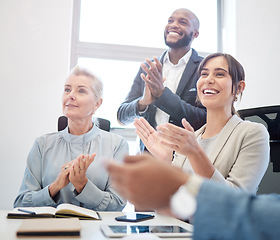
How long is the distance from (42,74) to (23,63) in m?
0.19

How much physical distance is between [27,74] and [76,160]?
73.3 inches

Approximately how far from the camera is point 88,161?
4.79ft

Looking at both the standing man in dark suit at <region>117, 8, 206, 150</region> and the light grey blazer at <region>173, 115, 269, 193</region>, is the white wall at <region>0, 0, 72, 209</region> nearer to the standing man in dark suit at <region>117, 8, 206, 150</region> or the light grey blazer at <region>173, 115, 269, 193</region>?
the standing man in dark suit at <region>117, 8, 206, 150</region>

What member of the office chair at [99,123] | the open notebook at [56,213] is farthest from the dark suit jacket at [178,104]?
the open notebook at [56,213]

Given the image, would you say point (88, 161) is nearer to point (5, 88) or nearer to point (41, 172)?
point (41, 172)

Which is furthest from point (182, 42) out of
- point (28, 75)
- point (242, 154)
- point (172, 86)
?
point (28, 75)

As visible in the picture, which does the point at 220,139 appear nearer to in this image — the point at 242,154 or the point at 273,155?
the point at 242,154

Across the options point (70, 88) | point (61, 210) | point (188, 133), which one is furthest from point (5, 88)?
point (188, 133)

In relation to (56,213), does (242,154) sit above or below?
above

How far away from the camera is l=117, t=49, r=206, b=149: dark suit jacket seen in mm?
1857

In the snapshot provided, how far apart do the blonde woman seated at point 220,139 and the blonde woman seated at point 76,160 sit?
0.97ft

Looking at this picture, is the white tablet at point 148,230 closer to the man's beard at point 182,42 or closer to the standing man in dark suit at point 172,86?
the standing man in dark suit at point 172,86

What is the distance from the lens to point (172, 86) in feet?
7.11

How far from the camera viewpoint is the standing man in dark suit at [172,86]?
1.85m
